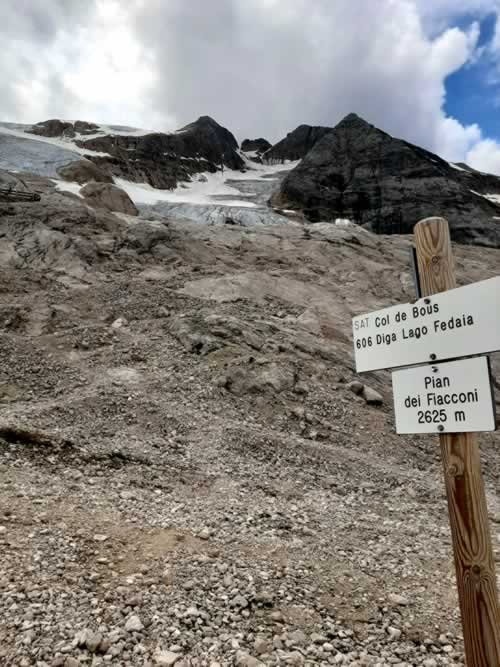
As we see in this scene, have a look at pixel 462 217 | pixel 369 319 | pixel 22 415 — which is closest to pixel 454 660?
pixel 369 319

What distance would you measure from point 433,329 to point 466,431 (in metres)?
0.65

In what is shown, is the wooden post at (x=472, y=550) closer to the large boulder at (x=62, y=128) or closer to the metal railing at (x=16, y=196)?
the metal railing at (x=16, y=196)

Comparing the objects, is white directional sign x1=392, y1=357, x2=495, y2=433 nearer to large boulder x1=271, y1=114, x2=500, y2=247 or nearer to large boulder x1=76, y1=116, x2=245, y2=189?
large boulder x1=271, y1=114, x2=500, y2=247

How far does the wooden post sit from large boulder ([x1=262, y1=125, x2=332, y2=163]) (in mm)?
120527

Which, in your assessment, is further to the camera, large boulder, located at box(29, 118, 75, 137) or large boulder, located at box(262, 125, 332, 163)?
large boulder, located at box(262, 125, 332, 163)

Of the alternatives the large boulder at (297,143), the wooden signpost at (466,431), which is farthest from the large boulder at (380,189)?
the wooden signpost at (466,431)

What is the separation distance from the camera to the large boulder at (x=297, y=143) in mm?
114438

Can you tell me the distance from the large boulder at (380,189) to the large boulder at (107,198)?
28845 mm

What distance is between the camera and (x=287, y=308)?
51.2 feet

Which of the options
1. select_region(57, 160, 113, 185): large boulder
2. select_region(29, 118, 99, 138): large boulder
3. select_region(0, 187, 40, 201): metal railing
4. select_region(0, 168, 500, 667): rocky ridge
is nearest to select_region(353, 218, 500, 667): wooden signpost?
select_region(0, 168, 500, 667): rocky ridge

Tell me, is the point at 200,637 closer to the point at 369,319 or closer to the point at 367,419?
the point at 369,319

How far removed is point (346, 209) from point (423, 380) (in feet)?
202

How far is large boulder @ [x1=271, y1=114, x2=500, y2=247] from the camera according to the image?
54125 millimetres

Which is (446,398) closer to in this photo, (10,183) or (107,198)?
(10,183)
